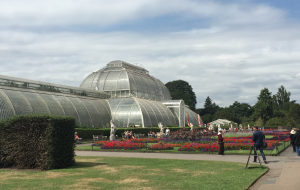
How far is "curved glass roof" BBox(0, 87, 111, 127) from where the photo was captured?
34000 mm

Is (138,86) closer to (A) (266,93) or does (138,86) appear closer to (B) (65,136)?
(A) (266,93)

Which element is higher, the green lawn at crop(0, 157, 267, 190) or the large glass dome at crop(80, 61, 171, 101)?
the large glass dome at crop(80, 61, 171, 101)

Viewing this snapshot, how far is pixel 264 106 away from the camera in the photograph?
8275 cm

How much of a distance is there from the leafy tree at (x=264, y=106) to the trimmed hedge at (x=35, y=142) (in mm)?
77210

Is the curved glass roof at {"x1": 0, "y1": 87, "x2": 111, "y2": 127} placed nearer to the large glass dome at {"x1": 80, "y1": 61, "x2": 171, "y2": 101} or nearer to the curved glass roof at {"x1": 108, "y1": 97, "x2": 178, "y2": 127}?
the curved glass roof at {"x1": 108, "y1": 97, "x2": 178, "y2": 127}

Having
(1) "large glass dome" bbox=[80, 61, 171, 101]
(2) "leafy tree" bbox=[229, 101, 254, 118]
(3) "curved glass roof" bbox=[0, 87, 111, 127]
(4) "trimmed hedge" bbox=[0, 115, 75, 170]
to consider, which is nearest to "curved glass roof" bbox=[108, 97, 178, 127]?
(3) "curved glass roof" bbox=[0, 87, 111, 127]

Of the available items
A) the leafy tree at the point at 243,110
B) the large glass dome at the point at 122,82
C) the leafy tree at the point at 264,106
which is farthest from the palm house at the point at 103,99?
the leafy tree at the point at 243,110

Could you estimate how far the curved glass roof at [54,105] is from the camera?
34000mm

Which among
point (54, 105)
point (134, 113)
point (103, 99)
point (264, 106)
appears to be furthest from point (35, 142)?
point (264, 106)

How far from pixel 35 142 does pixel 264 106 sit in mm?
78035

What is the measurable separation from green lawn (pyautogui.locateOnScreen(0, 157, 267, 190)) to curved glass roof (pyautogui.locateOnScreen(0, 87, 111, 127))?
20.0 meters

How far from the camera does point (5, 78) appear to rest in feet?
128

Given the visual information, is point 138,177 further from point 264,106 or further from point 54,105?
point 264,106

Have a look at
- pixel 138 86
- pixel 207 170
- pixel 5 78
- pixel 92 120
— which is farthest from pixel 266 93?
pixel 207 170
